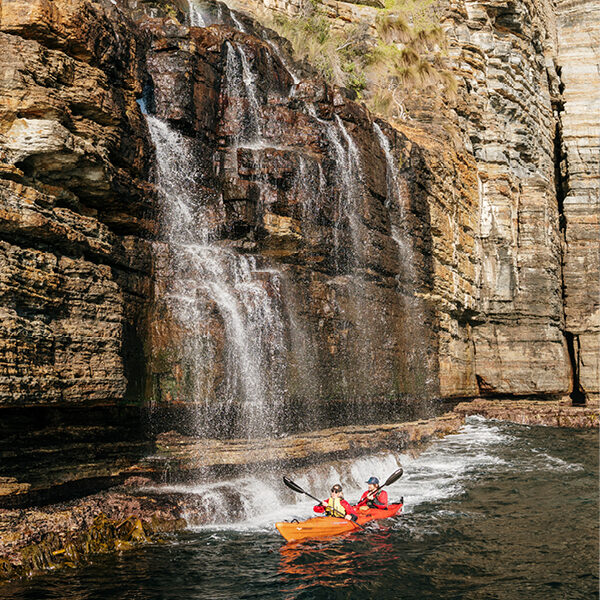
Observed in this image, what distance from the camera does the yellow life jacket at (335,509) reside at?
8.89 metres

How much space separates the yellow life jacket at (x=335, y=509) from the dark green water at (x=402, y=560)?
306 mm

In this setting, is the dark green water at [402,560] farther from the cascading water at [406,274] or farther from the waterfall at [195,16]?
the waterfall at [195,16]

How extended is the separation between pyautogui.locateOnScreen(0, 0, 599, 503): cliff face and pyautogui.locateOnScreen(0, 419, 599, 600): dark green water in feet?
5.52

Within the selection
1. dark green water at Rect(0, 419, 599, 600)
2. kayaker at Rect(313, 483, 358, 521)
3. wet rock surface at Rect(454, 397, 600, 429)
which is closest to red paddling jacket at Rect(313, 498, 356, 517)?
kayaker at Rect(313, 483, 358, 521)

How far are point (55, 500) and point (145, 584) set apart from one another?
6.43ft

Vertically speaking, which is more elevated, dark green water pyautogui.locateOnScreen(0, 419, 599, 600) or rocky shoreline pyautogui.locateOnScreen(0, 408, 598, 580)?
rocky shoreline pyautogui.locateOnScreen(0, 408, 598, 580)

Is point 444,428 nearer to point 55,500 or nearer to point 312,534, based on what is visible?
point 312,534

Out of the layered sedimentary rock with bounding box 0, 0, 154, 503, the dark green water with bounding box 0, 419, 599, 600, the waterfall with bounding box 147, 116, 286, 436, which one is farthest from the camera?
the waterfall with bounding box 147, 116, 286, 436

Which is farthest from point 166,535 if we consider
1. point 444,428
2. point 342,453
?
point 444,428

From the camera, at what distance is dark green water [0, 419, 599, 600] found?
22.0 ft

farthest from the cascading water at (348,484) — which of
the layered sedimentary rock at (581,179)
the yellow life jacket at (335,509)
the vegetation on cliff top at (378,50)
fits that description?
the vegetation on cliff top at (378,50)

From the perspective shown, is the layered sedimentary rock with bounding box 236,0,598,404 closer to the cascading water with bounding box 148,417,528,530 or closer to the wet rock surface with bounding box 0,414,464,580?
the cascading water with bounding box 148,417,528,530

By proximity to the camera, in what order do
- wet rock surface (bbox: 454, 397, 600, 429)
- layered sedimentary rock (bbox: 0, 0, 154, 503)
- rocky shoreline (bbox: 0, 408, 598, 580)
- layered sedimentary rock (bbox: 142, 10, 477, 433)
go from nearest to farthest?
rocky shoreline (bbox: 0, 408, 598, 580), layered sedimentary rock (bbox: 0, 0, 154, 503), layered sedimentary rock (bbox: 142, 10, 477, 433), wet rock surface (bbox: 454, 397, 600, 429)

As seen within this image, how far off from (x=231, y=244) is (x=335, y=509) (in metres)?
5.20
